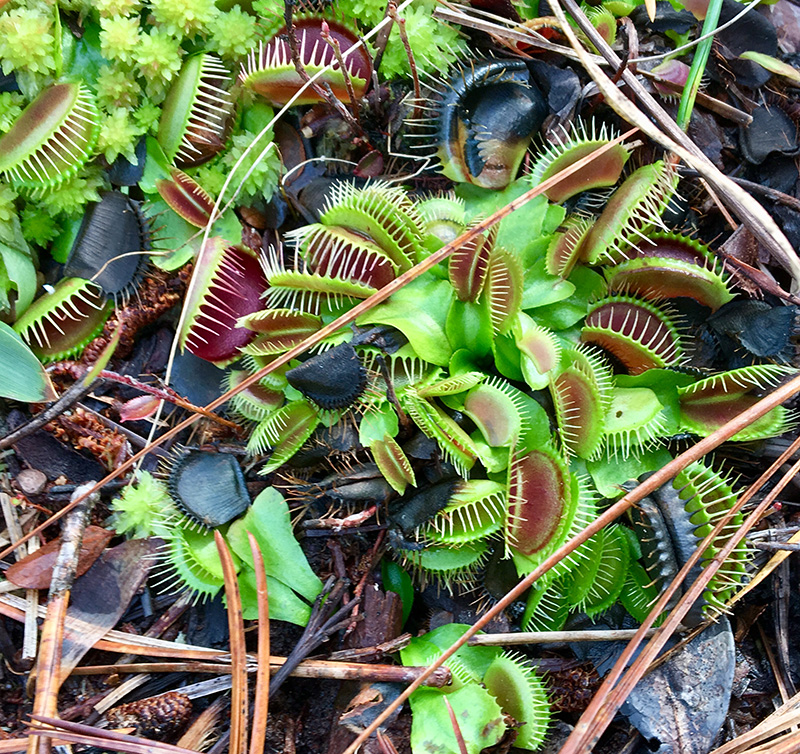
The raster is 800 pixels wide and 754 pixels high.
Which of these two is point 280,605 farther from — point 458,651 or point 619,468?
point 619,468

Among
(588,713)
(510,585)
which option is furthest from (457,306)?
(588,713)

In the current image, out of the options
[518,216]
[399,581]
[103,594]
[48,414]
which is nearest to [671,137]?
[518,216]

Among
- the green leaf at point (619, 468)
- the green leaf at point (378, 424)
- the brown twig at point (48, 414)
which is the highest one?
the brown twig at point (48, 414)

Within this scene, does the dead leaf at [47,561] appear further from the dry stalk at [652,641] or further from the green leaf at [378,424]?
the dry stalk at [652,641]

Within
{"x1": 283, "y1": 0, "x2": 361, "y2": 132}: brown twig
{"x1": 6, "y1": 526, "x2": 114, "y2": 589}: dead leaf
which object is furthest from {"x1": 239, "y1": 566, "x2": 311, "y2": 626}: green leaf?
{"x1": 283, "y1": 0, "x2": 361, "y2": 132}: brown twig

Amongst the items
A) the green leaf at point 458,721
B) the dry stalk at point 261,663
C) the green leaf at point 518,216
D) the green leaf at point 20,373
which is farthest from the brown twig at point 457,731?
the green leaf at point 20,373

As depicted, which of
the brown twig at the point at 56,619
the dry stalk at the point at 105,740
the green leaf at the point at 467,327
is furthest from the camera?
the green leaf at the point at 467,327

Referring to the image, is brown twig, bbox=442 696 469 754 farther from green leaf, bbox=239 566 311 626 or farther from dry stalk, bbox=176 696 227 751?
dry stalk, bbox=176 696 227 751
